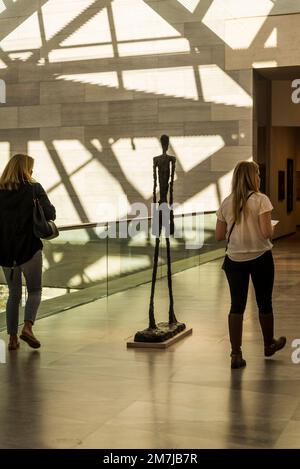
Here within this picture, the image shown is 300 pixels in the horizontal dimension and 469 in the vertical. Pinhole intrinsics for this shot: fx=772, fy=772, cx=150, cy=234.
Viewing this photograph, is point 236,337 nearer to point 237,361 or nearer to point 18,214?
point 237,361

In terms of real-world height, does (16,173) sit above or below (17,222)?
above

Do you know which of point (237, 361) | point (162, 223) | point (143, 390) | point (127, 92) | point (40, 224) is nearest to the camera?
point (143, 390)

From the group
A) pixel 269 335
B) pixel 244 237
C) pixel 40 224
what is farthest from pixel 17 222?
pixel 269 335

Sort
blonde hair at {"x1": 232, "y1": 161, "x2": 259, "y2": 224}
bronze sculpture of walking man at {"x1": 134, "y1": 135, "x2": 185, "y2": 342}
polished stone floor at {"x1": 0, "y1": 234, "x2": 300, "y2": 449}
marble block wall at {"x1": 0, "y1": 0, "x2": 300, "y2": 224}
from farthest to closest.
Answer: marble block wall at {"x1": 0, "y1": 0, "x2": 300, "y2": 224} → bronze sculpture of walking man at {"x1": 134, "y1": 135, "x2": 185, "y2": 342} → blonde hair at {"x1": 232, "y1": 161, "x2": 259, "y2": 224} → polished stone floor at {"x1": 0, "y1": 234, "x2": 300, "y2": 449}

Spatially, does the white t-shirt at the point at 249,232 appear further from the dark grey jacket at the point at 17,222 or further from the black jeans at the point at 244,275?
→ the dark grey jacket at the point at 17,222

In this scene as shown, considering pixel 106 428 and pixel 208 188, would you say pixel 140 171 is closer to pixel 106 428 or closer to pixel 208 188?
pixel 208 188

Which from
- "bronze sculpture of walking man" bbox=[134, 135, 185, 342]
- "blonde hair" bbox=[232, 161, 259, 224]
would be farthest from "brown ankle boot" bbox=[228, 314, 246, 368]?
"bronze sculpture of walking man" bbox=[134, 135, 185, 342]

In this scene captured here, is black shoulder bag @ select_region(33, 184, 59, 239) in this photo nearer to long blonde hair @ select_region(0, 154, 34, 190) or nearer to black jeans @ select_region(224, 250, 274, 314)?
long blonde hair @ select_region(0, 154, 34, 190)

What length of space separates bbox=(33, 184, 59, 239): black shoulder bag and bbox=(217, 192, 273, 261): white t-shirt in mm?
1828

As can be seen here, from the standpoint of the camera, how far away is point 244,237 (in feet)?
23.1

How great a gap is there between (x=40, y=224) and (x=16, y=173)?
1.90ft

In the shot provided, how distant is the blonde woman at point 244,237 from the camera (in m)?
7.00

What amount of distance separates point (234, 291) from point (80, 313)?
146 inches

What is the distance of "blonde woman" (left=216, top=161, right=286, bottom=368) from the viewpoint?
700 cm
